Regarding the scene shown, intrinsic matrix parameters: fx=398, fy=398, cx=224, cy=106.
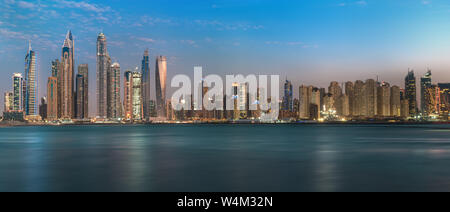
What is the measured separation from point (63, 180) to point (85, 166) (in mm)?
6421

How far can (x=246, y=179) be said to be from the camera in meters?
20.7

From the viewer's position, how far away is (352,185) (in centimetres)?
1902
